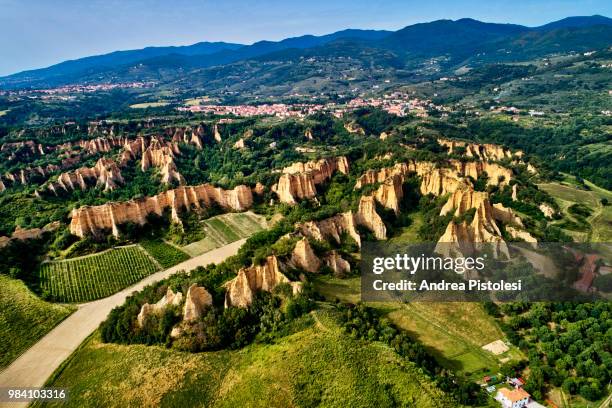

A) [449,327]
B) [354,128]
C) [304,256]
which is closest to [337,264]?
[304,256]

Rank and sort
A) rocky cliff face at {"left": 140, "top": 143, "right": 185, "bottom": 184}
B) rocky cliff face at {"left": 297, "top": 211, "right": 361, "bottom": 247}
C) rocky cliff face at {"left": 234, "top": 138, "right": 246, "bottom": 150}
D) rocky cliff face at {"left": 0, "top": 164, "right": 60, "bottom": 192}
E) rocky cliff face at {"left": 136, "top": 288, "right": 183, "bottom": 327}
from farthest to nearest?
rocky cliff face at {"left": 234, "top": 138, "right": 246, "bottom": 150}, rocky cliff face at {"left": 140, "top": 143, "right": 185, "bottom": 184}, rocky cliff face at {"left": 0, "top": 164, "right": 60, "bottom": 192}, rocky cliff face at {"left": 297, "top": 211, "right": 361, "bottom": 247}, rocky cliff face at {"left": 136, "top": 288, "right": 183, "bottom": 327}

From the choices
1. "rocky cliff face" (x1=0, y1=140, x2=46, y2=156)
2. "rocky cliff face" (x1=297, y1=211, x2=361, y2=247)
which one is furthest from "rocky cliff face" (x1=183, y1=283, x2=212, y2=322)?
"rocky cliff face" (x1=0, y1=140, x2=46, y2=156)

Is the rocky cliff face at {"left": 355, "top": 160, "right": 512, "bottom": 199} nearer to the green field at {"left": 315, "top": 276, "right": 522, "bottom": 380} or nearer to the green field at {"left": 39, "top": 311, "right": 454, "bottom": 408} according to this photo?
the green field at {"left": 315, "top": 276, "right": 522, "bottom": 380}

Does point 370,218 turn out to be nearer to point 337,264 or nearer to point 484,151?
point 337,264

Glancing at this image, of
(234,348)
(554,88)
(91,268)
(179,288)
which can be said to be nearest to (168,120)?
(91,268)

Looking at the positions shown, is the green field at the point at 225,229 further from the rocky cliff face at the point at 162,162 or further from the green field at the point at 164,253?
the rocky cliff face at the point at 162,162

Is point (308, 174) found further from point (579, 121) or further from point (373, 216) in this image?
point (579, 121)

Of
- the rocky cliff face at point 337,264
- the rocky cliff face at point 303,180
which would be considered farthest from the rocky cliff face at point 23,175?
the rocky cliff face at point 337,264
